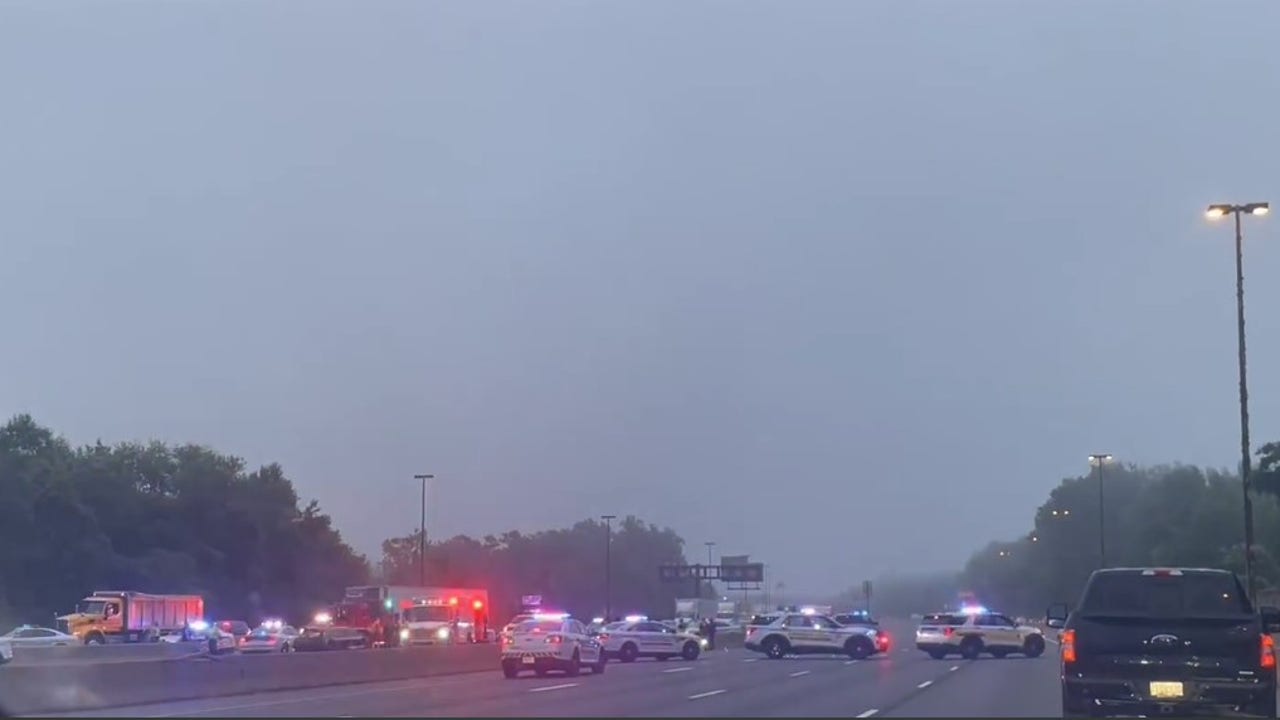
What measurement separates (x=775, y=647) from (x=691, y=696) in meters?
30.3

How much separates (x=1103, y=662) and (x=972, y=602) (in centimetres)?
7967

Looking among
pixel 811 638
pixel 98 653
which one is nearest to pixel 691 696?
pixel 811 638

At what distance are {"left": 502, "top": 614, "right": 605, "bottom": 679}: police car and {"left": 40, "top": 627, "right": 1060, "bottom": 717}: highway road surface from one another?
0.54m

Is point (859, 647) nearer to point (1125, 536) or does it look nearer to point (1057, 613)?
point (1057, 613)

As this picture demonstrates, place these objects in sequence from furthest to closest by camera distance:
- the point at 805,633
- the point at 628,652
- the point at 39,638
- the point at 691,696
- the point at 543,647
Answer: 1. the point at 39,638
2. the point at 805,633
3. the point at 628,652
4. the point at 543,647
5. the point at 691,696

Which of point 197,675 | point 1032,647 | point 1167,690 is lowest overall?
point 1032,647

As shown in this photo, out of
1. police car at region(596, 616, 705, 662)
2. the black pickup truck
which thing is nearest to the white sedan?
police car at region(596, 616, 705, 662)

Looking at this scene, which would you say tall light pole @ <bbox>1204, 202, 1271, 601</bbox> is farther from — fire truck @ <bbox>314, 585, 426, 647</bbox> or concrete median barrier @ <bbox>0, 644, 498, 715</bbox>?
fire truck @ <bbox>314, 585, 426, 647</bbox>

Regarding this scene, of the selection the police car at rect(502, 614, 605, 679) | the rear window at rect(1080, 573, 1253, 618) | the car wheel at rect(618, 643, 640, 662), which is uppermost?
the rear window at rect(1080, 573, 1253, 618)

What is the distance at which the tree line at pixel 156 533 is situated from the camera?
9481cm

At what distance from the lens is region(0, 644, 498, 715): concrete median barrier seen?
98.9 feet

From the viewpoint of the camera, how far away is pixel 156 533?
359 ft

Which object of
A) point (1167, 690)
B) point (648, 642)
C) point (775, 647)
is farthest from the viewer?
point (775, 647)

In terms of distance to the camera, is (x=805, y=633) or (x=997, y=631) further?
(x=805, y=633)
